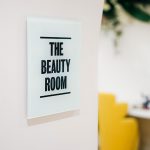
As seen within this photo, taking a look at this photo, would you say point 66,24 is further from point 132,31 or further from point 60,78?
point 132,31

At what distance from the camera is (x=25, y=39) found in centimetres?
127

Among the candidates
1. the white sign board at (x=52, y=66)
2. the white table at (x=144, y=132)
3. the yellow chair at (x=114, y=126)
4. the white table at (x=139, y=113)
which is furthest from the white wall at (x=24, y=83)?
the white table at (x=144, y=132)

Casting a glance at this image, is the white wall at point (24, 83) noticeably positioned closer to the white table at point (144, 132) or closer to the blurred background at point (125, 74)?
the blurred background at point (125, 74)

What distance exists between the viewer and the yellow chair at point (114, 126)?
3451 millimetres

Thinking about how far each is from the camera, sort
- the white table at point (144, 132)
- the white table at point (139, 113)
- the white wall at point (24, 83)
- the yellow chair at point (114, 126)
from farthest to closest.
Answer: the white table at point (144, 132) → the white table at point (139, 113) → the yellow chair at point (114, 126) → the white wall at point (24, 83)

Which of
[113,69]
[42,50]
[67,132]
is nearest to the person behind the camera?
[42,50]

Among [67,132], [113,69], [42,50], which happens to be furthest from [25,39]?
[113,69]

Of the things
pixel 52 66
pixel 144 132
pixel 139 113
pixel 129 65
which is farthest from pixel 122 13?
pixel 52 66

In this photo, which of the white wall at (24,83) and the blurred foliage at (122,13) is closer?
the white wall at (24,83)

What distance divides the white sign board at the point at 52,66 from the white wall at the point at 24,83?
3cm

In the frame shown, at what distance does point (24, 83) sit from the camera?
1.29 metres

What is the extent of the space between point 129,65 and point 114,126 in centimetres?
80

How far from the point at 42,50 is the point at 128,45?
8.78ft

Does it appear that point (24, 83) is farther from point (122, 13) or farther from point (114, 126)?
point (122, 13)
